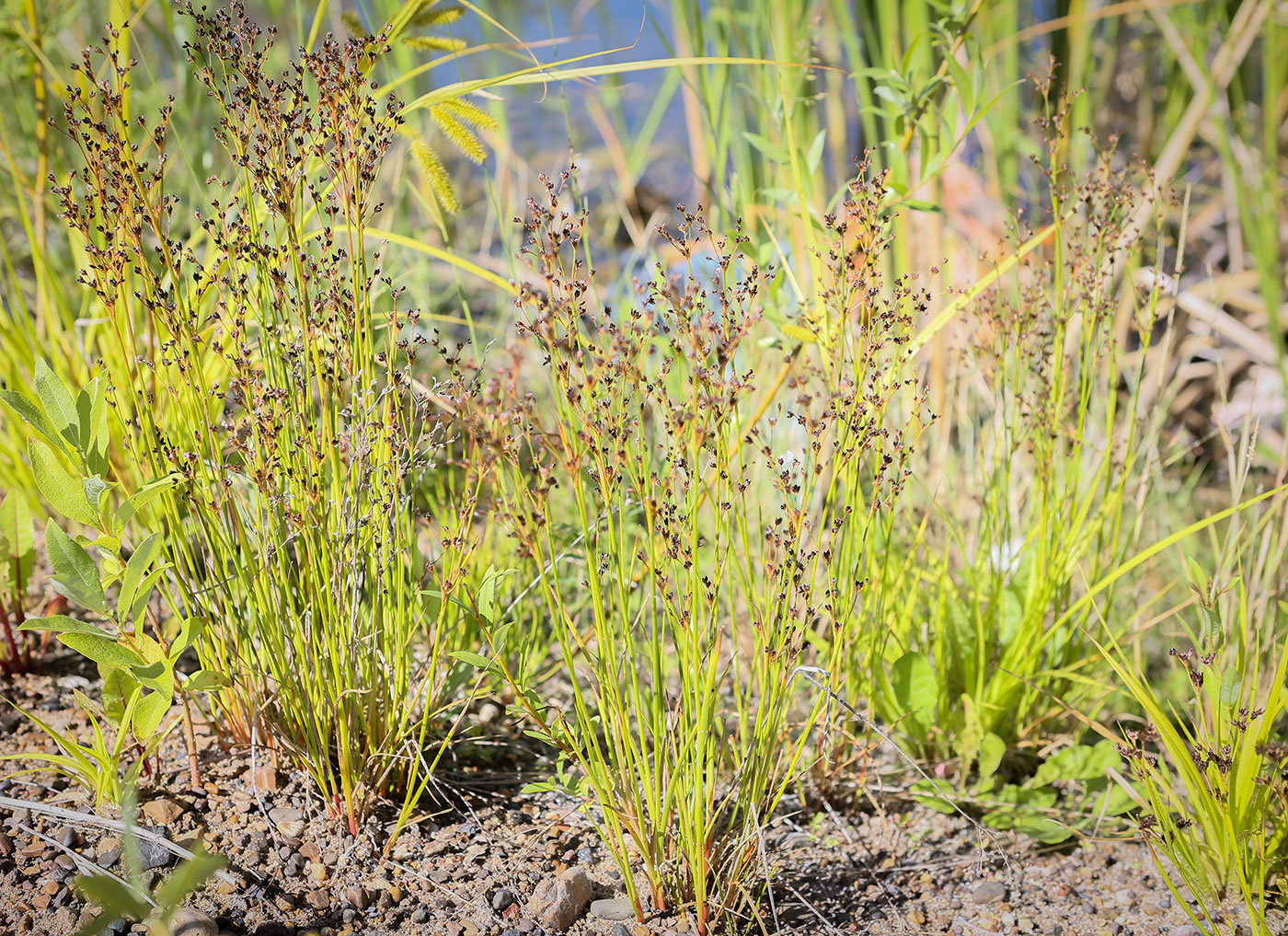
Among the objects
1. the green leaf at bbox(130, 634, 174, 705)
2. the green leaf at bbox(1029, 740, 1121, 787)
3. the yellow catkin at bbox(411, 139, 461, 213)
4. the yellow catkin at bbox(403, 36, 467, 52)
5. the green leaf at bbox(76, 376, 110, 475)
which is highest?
the yellow catkin at bbox(403, 36, 467, 52)

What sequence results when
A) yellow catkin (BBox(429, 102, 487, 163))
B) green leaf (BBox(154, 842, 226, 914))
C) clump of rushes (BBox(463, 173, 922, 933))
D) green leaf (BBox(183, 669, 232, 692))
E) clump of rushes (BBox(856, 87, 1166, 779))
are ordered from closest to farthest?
green leaf (BBox(154, 842, 226, 914)) < clump of rushes (BBox(463, 173, 922, 933)) < green leaf (BBox(183, 669, 232, 692)) < yellow catkin (BBox(429, 102, 487, 163)) < clump of rushes (BBox(856, 87, 1166, 779))

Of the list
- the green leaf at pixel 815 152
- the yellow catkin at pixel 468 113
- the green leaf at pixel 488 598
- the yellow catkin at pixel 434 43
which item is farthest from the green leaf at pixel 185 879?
the green leaf at pixel 815 152

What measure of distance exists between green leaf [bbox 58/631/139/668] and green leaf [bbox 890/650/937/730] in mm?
1013

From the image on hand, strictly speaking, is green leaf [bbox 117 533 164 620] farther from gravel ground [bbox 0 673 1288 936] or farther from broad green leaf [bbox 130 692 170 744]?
gravel ground [bbox 0 673 1288 936]

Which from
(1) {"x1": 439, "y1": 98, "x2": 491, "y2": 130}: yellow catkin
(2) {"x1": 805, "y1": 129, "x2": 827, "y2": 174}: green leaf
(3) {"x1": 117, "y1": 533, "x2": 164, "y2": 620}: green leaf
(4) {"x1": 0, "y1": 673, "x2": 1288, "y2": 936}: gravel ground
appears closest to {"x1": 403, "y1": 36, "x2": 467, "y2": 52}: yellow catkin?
(1) {"x1": 439, "y1": 98, "x2": 491, "y2": 130}: yellow catkin

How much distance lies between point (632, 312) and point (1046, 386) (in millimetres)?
754

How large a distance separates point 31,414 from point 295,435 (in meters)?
0.29

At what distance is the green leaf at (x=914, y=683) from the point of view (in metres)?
1.38

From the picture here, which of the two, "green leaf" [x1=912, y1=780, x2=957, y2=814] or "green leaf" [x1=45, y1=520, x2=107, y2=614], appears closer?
"green leaf" [x1=45, y1=520, x2=107, y2=614]

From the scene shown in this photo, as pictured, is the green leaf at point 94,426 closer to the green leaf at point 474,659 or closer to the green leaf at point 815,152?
the green leaf at point 474,659

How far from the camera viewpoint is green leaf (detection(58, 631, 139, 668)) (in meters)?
0.97

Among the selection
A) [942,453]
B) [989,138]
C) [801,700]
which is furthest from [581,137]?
[801,700]

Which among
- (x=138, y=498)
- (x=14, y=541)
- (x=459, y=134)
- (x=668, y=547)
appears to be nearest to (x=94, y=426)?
(x=138, y=498)

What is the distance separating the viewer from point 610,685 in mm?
996
